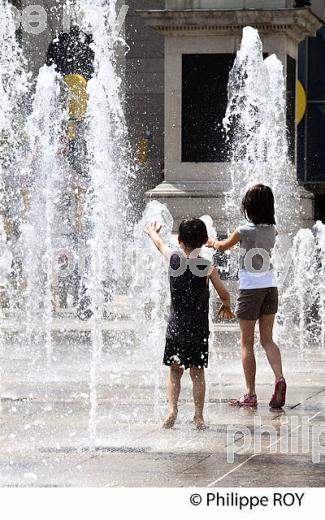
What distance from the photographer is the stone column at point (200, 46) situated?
2050cm

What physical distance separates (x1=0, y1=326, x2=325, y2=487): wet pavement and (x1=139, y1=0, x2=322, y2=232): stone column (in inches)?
279

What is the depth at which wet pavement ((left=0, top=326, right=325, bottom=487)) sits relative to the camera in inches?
308

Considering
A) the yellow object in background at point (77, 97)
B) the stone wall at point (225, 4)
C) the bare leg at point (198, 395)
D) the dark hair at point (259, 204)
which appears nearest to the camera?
the bare leg at point (198, 395)

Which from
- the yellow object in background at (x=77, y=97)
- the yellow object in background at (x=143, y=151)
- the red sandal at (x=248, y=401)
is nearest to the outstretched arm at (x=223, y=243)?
the red sandal at (x=248, y=401)

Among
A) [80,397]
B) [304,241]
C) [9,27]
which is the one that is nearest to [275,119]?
[304,241]

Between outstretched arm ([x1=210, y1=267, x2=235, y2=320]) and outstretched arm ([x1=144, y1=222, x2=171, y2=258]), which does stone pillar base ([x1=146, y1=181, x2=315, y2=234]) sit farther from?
outstretched arm ([x1=210, y1=267, x2=235, y2=320])

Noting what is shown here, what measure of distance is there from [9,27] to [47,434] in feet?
81.2

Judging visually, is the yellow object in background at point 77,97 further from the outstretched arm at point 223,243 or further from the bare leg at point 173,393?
the bare leg at point 173,393

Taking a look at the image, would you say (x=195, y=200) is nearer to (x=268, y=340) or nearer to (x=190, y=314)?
(x=268, y=340)

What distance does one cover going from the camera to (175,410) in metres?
9.50

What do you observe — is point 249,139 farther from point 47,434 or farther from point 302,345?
point 47,434

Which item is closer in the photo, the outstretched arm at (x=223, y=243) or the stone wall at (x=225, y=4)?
the outstretched arm at (x=223, y=243)

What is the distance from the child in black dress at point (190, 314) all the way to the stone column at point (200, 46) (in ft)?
35.6

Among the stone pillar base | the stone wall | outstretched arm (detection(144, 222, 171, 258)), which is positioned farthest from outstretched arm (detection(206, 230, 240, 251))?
the stone wall
